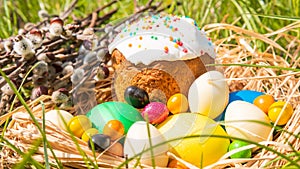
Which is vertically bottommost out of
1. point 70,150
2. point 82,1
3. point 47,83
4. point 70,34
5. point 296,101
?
point 296,101

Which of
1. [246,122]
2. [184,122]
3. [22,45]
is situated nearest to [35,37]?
[22,45]

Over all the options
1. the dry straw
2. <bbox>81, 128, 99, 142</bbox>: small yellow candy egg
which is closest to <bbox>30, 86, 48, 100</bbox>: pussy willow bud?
the dry straw

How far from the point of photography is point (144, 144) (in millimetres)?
1082

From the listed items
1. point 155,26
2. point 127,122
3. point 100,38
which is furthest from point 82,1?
point 127,122

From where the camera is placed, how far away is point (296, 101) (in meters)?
1.39

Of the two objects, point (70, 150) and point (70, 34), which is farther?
point (70, 34)

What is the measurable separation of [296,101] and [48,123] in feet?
2.18

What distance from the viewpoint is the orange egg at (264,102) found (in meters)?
1.27

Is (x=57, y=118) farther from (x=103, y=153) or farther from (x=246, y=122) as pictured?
(x=246, y=122)

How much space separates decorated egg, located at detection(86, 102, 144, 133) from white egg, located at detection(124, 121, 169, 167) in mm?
84

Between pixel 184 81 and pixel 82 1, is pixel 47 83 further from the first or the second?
pixel 82 1

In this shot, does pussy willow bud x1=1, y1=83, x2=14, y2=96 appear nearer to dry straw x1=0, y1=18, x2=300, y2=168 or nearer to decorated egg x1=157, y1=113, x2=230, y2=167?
dry straw x1=0, y1=18, x2=300, y2=168

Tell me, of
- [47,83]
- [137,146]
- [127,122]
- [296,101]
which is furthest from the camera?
[47,83]

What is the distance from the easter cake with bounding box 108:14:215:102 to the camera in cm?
126
